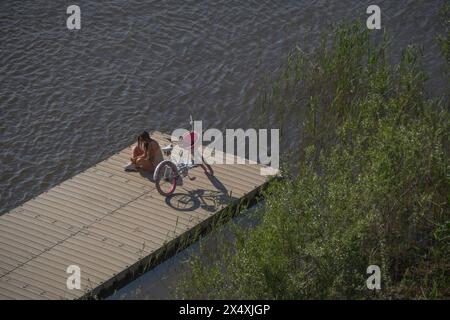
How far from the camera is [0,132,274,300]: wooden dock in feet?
59.1

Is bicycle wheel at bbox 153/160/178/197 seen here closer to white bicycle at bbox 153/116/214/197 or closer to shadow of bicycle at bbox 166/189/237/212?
white bicycle at bbox 153/116/214/197

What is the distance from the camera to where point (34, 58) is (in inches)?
1032

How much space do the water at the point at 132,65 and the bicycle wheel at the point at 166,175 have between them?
3.03m

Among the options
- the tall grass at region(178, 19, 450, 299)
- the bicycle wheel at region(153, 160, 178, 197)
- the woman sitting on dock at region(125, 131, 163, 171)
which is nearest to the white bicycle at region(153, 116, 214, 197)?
the bicycle wheel at region(153, 160, 178, 197)

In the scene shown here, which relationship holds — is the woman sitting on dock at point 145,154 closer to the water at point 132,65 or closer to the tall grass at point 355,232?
the water at point 132,65

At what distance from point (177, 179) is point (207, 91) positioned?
516cm

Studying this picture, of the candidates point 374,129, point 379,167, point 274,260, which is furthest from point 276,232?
point 374,129

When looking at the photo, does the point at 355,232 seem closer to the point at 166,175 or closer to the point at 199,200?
the point at 199,200

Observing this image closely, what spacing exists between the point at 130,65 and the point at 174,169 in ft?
21.9

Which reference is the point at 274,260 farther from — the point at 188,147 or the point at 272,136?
the point at 272,136

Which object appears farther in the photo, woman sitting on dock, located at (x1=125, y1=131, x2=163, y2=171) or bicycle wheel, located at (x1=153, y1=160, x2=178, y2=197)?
woman sitting on dock, located at (x1=125, y1=131, x2=163, y2=171)

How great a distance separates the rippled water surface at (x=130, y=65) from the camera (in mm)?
23344

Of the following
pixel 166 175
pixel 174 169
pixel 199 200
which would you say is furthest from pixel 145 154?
pixel 199 200

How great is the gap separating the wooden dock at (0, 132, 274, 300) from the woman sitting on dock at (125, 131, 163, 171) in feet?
0.71
